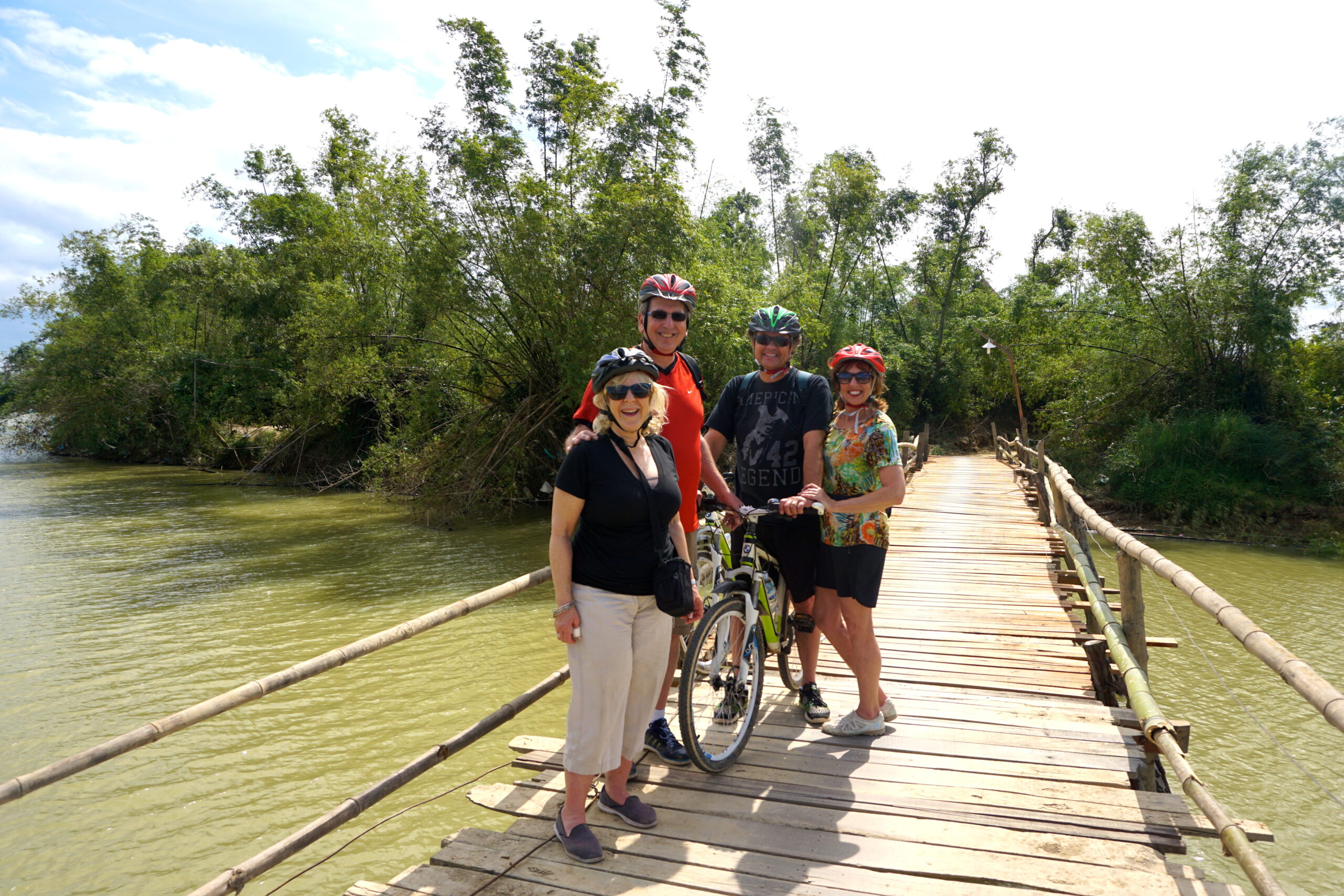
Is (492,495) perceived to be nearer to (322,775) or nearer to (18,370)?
(322,775)

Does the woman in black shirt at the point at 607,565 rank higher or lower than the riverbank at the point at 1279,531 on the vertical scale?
higher

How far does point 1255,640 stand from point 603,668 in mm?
1929

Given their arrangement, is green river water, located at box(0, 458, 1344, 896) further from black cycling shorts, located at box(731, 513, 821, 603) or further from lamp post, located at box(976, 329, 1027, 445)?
lamp post, located at box(976, 329, 1027, 445)

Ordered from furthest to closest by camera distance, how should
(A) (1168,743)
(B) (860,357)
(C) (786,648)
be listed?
(C) (786,648) < (B) (860,357) < (A) (1168,743)

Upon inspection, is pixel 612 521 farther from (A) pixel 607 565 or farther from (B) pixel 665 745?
(B) pixel 665 745

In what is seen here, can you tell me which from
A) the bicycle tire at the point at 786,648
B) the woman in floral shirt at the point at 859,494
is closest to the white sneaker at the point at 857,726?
the woman in floral shirt at the point at 859,494

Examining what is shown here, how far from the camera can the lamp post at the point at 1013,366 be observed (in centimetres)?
2510

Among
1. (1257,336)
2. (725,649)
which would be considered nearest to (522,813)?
(725,649)

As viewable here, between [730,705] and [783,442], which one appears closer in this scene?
[730,705]

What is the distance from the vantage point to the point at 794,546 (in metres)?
3.38

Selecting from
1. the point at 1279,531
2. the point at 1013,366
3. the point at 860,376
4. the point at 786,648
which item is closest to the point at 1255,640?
the point at 860,376

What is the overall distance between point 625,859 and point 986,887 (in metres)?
1.11

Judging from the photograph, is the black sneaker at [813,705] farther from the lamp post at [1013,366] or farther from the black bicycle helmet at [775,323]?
the lamp post at [1013,366]

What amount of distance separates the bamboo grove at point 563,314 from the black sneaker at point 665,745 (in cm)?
1150
